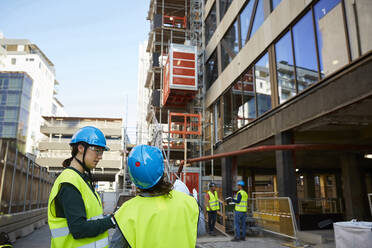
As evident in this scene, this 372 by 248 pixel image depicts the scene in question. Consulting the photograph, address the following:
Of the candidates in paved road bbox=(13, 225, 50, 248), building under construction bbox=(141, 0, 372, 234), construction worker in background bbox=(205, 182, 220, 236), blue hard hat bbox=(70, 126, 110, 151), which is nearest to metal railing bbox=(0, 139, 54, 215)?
paved road bbox=(13, 225, 50, 248)

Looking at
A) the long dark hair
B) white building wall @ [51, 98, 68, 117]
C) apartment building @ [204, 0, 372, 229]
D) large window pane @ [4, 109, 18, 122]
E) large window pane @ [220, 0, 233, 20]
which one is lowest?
A: the long dark hair

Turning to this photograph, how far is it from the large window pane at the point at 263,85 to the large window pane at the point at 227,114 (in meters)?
3.79

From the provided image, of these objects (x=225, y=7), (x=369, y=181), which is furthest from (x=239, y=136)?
(x=369, y=181)

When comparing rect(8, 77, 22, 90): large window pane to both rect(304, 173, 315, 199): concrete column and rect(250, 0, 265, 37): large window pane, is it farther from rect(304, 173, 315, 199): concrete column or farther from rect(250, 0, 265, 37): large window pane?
rect(250, 0, 265, 37): large window pane

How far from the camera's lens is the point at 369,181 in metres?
31.1

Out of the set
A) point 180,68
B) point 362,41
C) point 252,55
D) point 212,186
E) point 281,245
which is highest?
point 180,68

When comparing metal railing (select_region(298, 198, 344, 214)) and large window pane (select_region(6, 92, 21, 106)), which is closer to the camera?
metal railing (select_region(298, 198, 344, 214))

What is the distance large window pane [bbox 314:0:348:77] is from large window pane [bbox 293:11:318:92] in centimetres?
39

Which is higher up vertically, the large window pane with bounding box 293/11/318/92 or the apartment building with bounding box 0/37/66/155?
the apartment building with bounding box 0/37/66/155

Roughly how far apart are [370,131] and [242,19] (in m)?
8.82

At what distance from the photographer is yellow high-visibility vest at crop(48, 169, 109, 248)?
103 inches

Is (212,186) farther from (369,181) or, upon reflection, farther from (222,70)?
(369,181)

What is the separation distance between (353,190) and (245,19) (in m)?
11.1

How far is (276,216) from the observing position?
474 inches
